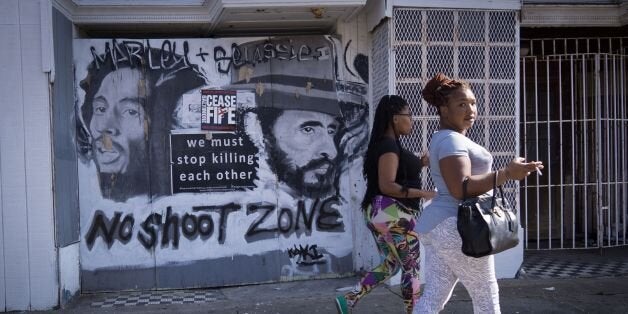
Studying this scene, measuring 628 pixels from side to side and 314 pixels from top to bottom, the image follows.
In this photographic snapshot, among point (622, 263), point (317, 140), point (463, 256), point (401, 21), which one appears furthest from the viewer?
point (622, 263)

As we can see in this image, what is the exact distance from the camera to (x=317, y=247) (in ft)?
20.7

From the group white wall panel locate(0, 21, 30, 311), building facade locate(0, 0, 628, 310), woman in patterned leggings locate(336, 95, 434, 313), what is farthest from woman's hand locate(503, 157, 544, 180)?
white wall panel locate(0, 21, 30, 311)

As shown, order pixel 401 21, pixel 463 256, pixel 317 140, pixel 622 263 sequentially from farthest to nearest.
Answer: pixel 622 263
pixel 317 140
pixel 401 21
pixel 463 256

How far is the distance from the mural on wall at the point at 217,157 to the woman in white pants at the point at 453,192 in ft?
9.00

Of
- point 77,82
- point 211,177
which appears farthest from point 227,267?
point 77,82

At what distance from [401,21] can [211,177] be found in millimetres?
2275

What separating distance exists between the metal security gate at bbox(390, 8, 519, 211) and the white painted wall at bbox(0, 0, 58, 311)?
3032mm

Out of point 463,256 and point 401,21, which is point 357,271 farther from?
point 463,256

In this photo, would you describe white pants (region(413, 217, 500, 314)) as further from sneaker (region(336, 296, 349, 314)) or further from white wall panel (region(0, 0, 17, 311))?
white wall panel (region(0, 0, 17, 311))

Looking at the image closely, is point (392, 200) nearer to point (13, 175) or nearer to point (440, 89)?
point (440, 89)

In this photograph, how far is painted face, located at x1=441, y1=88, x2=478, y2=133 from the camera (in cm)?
346

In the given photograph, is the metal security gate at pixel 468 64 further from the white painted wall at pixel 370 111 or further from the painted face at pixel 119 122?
the painted face at pixel 119 122

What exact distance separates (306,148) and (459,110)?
2946mm

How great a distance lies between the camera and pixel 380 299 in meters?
5.60
